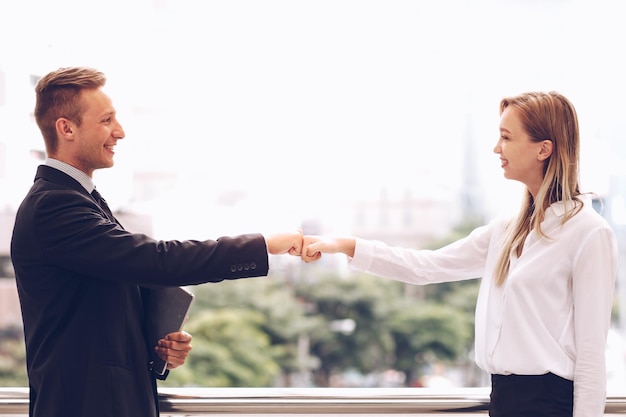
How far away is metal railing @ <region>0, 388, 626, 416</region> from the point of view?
1.73 meters

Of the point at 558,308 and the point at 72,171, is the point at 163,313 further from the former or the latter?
the point at 558,308

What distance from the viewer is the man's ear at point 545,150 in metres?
1.57

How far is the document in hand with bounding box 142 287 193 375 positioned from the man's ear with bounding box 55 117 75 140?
0.36 meters

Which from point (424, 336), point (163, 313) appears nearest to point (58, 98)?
point (163, 313)

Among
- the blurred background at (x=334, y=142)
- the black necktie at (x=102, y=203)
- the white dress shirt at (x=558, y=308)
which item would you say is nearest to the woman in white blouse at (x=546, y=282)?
the white dress shirt at (x=558, y=308)

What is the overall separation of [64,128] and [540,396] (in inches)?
42.9

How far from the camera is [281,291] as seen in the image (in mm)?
25531

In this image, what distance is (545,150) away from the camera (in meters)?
1.58

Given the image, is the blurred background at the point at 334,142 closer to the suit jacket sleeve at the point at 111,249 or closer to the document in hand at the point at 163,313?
the document in hand at the point at 163,313

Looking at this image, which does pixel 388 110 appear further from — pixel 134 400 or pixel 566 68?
pixel 134 400

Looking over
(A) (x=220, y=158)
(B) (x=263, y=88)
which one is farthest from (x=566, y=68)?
(A) (x=220, y=158)

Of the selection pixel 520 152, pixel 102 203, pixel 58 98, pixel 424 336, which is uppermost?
pixel 58 98

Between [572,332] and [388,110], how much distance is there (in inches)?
1316

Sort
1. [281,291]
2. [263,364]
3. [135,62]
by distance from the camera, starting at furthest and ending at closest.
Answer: [135,62] → [281,291] → [263,364]
